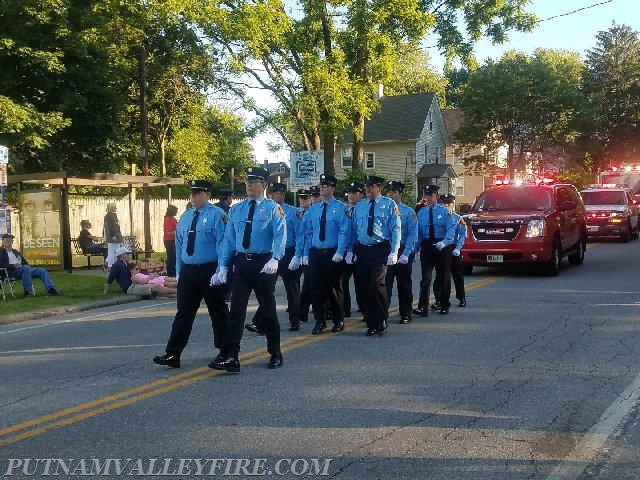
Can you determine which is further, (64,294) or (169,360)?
(64,294)

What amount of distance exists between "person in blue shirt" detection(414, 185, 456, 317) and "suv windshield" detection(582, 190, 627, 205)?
55.7 feet

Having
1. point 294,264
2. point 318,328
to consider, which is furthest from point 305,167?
point 318,328

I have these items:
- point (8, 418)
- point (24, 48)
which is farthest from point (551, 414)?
point (24, 48)

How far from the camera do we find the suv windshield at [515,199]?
1714cm

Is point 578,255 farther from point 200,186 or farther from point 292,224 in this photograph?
point 200,186

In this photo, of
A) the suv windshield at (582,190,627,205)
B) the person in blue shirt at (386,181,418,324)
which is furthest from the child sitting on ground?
the suv windshield at (582,190,627,205)

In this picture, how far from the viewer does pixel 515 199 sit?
17.5 m

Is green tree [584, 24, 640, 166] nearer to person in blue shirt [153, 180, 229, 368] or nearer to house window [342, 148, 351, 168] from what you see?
house window [342, 148, 351, 168]

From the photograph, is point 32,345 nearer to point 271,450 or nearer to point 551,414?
point 271,450

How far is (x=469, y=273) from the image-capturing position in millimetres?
17000

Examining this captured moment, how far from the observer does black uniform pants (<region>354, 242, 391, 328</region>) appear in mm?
9320

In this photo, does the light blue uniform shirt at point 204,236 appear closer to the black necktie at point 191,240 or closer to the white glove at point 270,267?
the black necktie at point 191,240

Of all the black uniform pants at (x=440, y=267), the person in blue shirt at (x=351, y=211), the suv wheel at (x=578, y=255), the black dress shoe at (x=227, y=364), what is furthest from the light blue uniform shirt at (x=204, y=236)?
the suv wheel at (x=578, y=255)

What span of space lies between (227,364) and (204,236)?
50.6 inches
